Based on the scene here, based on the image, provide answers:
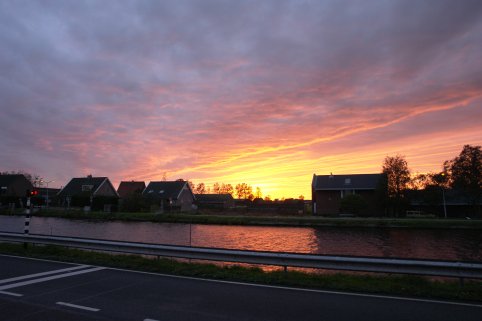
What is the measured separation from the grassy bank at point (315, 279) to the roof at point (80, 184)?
70723mm

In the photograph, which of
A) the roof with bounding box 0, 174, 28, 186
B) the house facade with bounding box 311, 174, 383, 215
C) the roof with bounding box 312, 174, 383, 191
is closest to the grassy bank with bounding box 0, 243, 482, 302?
the house facade with bounding box 311, 174, 383, 215

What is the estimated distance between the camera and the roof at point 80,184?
264 ft

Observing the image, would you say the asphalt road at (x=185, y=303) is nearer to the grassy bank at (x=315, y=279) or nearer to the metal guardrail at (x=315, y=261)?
the grassy bank at (x=315, y=279)

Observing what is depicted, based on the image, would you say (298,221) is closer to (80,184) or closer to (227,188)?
(80,184)

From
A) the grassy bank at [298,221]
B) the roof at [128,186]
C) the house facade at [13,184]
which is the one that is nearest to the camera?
the grassy bank at [298,221]

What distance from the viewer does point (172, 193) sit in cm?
7756

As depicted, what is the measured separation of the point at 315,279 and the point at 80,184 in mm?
81960

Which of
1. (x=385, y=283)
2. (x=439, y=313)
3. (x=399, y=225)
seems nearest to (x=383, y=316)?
(x=439, y=313)

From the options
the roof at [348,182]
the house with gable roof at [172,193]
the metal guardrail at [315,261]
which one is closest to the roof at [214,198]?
the house with gable roof at [172,193]

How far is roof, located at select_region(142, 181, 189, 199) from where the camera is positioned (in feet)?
254

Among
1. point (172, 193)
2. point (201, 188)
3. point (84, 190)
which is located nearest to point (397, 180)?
point (172, 193)

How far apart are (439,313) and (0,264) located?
44.0 ft

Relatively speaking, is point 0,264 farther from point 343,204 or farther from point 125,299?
point 343,204

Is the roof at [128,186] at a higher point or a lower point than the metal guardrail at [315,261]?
higher
